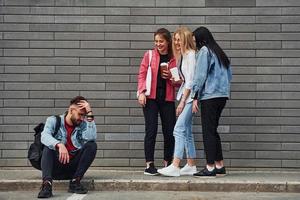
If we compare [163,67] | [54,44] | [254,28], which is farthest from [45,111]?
[254,28]

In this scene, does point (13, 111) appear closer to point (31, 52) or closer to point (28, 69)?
point (28, 69)

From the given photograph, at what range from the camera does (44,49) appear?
794cm

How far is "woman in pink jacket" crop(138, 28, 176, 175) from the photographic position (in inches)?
293

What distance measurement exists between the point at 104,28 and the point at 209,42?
4.90 feet

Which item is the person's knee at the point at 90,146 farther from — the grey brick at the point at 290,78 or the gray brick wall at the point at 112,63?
the grey brick at the point at 290,78

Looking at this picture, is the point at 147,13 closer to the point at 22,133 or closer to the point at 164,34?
the point at 164,34

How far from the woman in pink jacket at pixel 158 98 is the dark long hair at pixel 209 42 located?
38cm

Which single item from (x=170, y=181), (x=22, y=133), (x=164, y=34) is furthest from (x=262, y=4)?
(x=22, y=133)

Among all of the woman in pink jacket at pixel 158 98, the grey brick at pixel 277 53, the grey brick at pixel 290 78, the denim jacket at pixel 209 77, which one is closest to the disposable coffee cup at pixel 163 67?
the woman in pink jacket at pixel 158 98

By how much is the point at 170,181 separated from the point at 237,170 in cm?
126

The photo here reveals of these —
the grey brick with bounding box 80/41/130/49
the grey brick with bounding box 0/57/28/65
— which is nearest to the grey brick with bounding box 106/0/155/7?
the grey brick with bounding box 80/41/130/49

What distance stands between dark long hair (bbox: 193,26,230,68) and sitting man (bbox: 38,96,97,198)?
1.60m

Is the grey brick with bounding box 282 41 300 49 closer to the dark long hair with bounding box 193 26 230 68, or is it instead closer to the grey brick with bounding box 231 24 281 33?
the grey brick with bounding box 231 24 281 33

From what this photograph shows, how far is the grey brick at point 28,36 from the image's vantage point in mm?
7910
